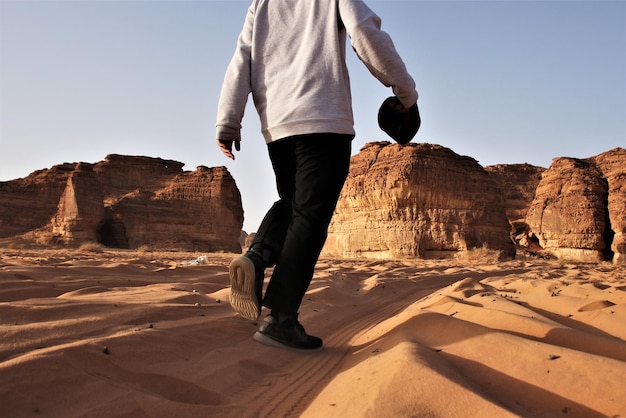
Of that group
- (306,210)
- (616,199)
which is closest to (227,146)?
(306,210)

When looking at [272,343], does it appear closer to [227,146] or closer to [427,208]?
[227,146]

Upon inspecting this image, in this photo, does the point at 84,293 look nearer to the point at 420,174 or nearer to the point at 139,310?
the point at 139,310

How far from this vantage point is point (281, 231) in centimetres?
241

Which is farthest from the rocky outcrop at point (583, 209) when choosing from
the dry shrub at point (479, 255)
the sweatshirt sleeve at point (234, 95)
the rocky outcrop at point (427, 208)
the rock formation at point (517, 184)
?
the sweatshirt sleeve at point (234, 95)

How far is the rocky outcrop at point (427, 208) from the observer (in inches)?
826

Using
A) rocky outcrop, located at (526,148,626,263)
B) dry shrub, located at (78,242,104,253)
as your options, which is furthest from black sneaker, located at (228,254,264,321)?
rocky outcrop, located at (526,148,626,263)

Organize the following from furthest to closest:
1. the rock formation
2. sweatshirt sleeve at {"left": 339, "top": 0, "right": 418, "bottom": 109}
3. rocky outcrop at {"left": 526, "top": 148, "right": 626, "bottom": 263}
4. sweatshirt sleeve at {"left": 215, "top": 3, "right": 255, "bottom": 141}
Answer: the rock formation, rocky outcrop at {"left": 526, "top": 148, "right": 626, "bottom": 263}, sweatshirt sleeve at {"left": 215, "top": 3, "right": 255, "bottom": 141}, sweatshirt sleeve at {"left": 339, "top": 0, "right": 418, "bottom": 109}

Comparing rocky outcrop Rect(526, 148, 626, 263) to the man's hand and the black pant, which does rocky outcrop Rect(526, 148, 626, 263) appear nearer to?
the black pant

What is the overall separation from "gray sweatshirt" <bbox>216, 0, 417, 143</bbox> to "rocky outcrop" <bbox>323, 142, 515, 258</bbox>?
18.9 meters

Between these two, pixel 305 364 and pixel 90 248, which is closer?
pixel 305 364

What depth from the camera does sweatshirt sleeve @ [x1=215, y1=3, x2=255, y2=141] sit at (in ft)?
7.96

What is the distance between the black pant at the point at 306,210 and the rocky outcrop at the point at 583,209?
→ 26.3m

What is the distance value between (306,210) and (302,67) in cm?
72

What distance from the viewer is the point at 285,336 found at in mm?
2232
